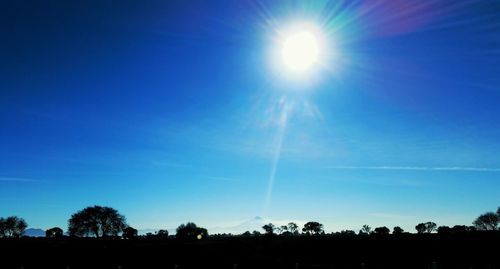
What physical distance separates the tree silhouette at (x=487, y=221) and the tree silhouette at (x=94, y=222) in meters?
146

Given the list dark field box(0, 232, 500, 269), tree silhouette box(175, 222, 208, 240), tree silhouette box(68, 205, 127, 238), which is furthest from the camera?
tree silhouette box(175, 222, 208, 240)

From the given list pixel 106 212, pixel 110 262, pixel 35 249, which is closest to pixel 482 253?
pixel 110 262

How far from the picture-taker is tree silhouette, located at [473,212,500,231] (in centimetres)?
17138

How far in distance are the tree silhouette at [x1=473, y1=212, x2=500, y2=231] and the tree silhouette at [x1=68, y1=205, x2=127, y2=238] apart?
478 feet

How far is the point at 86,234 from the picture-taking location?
142 meters

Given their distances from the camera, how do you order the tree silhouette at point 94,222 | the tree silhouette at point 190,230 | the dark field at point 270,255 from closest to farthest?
the dark field at point 270,255, the tree silhouette at point 94,222, the tree silhouette at point 190,230

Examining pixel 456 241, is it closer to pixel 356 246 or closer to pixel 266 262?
pixel 356 246

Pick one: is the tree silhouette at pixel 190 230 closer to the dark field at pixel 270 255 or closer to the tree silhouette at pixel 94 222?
the tree silhouette at pixel 94 222

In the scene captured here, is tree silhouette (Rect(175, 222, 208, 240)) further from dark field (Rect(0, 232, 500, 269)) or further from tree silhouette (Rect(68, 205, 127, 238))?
dark field (Rect(0, 232, 500, 269))

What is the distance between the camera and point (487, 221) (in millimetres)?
173375

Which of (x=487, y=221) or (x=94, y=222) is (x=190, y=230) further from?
(x=487, y=221)

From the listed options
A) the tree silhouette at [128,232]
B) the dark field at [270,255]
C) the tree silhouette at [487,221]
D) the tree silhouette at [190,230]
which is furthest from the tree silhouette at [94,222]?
the tree silhouette at [487,221]

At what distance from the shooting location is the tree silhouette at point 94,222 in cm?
13950

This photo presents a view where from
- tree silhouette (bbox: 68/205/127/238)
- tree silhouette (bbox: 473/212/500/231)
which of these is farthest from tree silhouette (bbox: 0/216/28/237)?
tree silhouette (bbox: 473/212/500/231)
